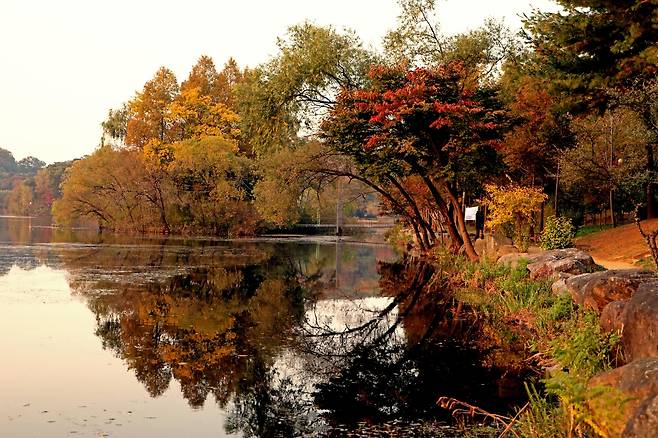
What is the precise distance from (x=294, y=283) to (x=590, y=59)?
16.1 m

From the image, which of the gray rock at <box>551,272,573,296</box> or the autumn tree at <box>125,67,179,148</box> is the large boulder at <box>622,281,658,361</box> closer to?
the gray rock at <box>551,272,573,296</box>

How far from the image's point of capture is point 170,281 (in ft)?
82.7

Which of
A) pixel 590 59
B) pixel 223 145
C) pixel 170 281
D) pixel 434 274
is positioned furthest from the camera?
pixel 223 145

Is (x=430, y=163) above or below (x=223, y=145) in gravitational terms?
below

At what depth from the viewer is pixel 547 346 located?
1313 cm

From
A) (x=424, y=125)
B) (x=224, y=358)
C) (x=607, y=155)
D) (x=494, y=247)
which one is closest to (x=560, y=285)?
(x=224, y=358)

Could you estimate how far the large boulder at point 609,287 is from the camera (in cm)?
1209

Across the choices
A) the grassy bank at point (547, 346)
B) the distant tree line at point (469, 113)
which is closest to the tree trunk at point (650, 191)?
the distant tree line at point (469, 113)

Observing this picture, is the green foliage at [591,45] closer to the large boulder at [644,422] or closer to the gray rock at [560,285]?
the gray rock at [560,285]

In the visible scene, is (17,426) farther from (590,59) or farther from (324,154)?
(324,154)

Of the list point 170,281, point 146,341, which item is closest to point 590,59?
point 146,341

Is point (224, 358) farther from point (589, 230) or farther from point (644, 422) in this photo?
point (589, 230)

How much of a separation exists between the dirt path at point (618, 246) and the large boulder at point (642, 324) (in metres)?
14.5

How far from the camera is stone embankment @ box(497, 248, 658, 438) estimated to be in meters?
5.95
